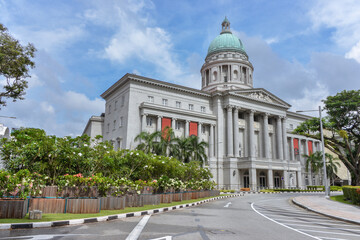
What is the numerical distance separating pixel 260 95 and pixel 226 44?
19.6m

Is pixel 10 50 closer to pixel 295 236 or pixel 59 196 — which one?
pixel 59 196

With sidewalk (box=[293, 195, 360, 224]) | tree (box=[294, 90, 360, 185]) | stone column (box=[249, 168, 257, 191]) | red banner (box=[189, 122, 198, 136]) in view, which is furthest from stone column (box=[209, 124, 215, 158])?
sidewalk (box=[293, 195, 360, 224])

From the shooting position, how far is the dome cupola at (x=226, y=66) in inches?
2677

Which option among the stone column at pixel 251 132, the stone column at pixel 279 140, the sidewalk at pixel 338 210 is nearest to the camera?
the sidewalk at pixel 338 210

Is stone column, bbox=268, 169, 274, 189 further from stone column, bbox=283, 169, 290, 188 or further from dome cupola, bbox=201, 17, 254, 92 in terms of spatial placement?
dome cupola, bbox=201, 17, 254, 92

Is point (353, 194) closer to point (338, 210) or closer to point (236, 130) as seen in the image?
point (338, 210)

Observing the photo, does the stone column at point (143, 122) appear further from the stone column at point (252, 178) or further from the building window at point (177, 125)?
the stone column at point (252, 178)

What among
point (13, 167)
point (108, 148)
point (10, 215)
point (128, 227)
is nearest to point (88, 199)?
point (10, 215)

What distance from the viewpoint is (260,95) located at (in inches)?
2379

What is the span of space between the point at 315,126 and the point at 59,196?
30.8 m

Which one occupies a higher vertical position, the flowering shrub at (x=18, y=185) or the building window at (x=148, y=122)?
the building window at (x=148, y=122)

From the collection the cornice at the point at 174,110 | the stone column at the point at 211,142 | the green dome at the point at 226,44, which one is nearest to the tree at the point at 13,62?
the cornice at the point at 174,110

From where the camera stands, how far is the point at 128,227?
964 centimetres

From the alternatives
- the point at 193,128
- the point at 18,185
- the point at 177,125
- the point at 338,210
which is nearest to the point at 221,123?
the point at 193,128
